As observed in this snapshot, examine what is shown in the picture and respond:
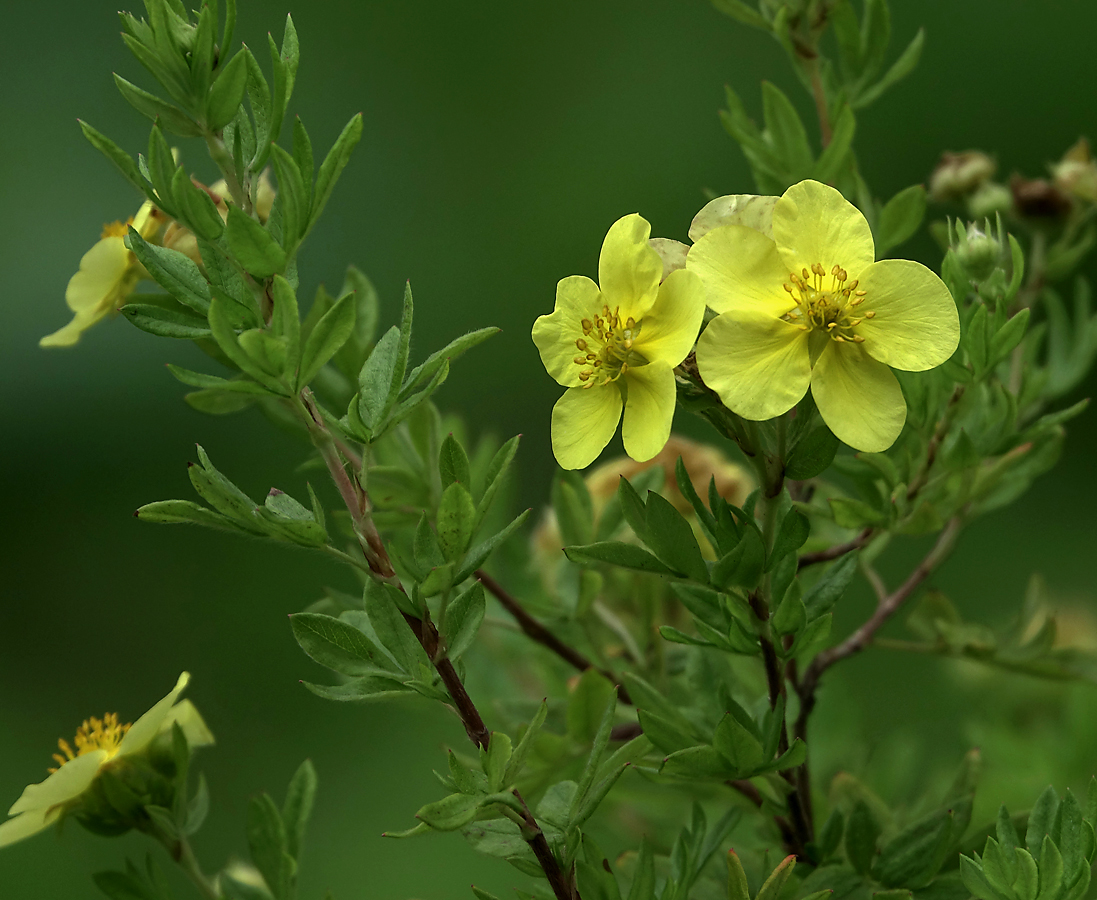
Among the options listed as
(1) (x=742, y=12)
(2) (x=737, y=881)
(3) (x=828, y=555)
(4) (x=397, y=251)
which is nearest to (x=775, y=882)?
(2) (x=737, y=881)

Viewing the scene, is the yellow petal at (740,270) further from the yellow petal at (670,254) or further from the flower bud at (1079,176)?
the flower bud at (1079,176)

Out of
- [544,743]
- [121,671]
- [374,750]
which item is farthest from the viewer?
[121,671]

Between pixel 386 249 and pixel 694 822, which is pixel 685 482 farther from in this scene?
pixel 386 249

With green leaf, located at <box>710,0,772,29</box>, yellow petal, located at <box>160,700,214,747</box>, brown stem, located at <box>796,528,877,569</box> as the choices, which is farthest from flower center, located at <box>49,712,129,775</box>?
green leaf, located at <box>710,0,772,29</box>

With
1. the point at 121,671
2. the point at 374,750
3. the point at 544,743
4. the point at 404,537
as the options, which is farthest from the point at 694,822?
the point at 121,671

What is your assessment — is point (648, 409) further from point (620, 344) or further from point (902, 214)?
point (902, 214)
